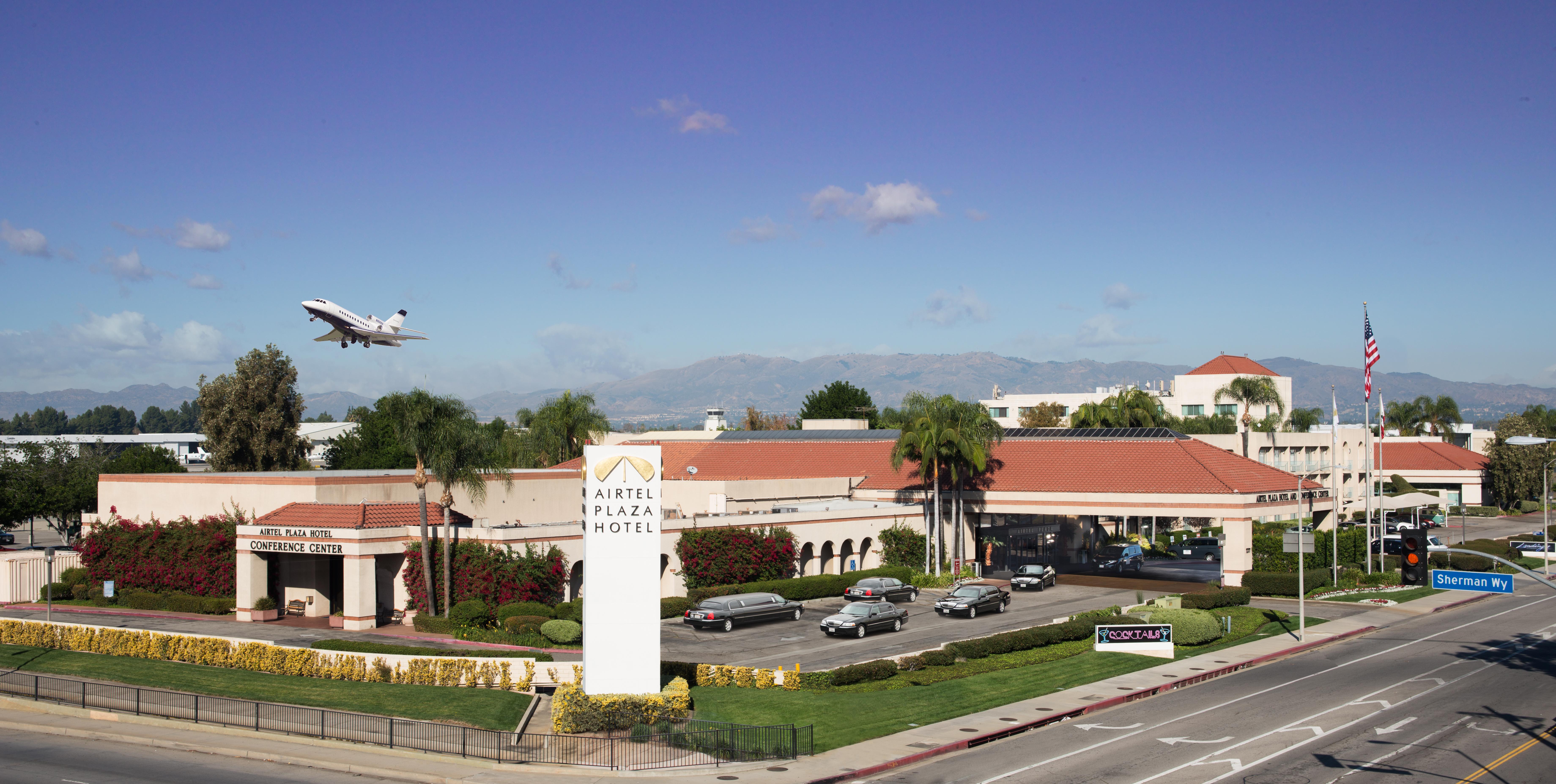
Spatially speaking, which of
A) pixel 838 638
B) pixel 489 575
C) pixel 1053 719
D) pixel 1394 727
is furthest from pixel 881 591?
pixel 1394 727

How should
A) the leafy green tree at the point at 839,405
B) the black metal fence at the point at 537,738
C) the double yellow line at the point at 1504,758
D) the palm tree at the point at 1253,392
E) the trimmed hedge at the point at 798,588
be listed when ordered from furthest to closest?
the leafy green tree at the point at 839,405
the palm tree at the point at 1253,392
the trimmed hedge at the point at 798,588
the black metal fence at the point at 537,738
the double yellow line at the point at 1504,758

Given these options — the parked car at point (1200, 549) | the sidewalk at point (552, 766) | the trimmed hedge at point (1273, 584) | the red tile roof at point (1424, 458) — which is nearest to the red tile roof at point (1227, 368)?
the red tile roof at point (1424, 458)

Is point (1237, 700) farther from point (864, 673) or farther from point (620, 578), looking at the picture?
point (620, 578)

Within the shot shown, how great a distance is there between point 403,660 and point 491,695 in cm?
491

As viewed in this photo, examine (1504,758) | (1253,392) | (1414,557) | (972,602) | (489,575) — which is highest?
(1253,392)

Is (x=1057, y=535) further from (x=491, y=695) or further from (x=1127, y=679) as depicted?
(x=491, y=695)

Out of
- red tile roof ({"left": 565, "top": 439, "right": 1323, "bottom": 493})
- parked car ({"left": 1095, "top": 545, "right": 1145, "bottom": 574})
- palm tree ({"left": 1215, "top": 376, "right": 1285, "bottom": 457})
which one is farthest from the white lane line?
palm tree ({"left": 1215, "top": 376, "right": 1285, "bottom": 457})

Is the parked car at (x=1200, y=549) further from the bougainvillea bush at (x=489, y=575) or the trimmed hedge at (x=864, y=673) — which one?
the bougainvillea bush at (x=489, y=575)

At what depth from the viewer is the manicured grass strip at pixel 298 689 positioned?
31.3 m

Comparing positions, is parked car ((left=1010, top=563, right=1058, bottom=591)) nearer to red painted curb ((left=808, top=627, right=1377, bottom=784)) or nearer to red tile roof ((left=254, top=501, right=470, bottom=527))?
red painted curb ((left=808, top=627, right=1377, bottom=784))

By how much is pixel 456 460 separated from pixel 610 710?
21.3 metres

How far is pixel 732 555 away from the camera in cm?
5750

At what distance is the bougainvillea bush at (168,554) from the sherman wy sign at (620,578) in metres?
29.0

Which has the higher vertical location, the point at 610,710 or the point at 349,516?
the point at 349,516
